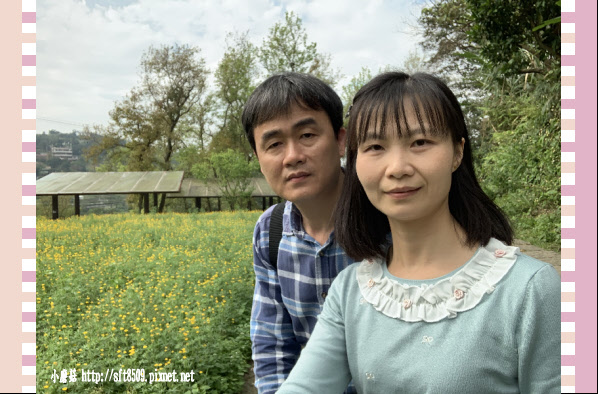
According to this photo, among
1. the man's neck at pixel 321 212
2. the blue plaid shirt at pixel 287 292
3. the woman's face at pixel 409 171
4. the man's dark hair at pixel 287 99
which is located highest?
the man's dark hair at pixel 287 99

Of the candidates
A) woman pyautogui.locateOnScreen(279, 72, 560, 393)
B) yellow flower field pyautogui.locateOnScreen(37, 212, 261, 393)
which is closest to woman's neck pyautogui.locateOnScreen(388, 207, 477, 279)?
woman pyautogui.locateOnScreen(279, 72, 560, 393)

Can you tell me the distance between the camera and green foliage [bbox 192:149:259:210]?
16594mm

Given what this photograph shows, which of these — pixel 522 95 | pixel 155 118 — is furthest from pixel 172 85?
pixel 522 95

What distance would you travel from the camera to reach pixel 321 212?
1396 mm

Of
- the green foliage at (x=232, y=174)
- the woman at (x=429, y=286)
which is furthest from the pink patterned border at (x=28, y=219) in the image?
the green foliage at (x=232, y=174)

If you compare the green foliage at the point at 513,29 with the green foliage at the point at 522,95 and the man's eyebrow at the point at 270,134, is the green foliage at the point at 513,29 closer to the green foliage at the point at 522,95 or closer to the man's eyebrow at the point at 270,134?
the green foliage at the point at 522,95

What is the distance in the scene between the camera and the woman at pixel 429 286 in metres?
0.80

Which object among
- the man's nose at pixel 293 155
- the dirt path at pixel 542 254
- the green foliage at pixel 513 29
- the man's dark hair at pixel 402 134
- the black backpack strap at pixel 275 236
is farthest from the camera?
the dirt path at pixel 542 254

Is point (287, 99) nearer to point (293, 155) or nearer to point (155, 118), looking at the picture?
point (293, 155)

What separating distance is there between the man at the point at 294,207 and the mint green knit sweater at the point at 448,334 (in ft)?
1.31

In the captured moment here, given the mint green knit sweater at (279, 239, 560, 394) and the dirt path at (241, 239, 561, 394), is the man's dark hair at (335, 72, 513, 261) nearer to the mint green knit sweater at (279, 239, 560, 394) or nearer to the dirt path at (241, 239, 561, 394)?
the mint green knit sweater at (279, 239, 560, 394)

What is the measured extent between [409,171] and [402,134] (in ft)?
0.24

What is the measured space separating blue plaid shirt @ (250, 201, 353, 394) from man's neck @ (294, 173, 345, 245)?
0.10 ft

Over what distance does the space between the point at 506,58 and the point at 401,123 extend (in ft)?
14.8
